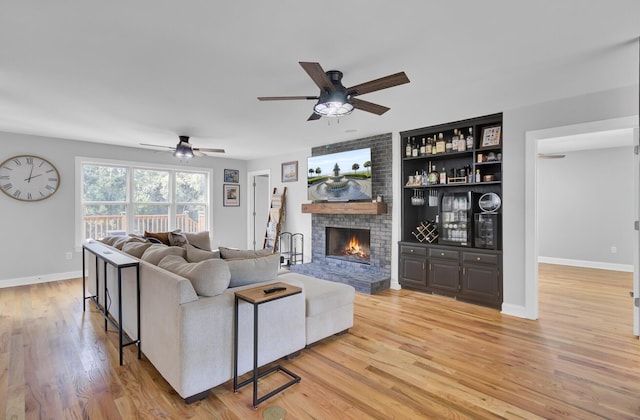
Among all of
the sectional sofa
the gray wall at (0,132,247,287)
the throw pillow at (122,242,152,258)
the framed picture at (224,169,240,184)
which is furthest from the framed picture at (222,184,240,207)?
the sectional sofa

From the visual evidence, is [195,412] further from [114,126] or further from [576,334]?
[114,126]

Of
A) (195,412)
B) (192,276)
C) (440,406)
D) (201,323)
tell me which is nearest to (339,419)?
(440,406)

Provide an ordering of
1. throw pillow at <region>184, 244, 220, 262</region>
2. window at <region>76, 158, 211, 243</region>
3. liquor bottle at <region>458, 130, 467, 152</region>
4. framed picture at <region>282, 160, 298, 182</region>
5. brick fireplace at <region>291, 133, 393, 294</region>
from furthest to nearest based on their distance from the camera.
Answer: framed picture at <region>282, 160, 298, 182</region> → window at <region>76, 158, 211, 243</region> → brick fireplace at <region>291, 133, 393, 294</region> → liquor bottle at <region>458, 130, 467, 152</region> → throw pillow at <region>184, 244, 220, 262</region>

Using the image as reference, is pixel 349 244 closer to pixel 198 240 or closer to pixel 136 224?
pixel 198 240

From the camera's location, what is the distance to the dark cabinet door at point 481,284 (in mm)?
3941

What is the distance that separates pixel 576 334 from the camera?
3.20m

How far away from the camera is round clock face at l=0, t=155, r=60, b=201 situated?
503 cm

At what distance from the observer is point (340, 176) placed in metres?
5.58

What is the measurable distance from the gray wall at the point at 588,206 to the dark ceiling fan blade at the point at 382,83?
621cm

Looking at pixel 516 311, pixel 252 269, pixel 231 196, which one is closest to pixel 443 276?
pixel 516 311

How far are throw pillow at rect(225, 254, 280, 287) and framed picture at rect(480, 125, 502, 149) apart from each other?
307 cm

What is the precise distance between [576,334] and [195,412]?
3.57 m

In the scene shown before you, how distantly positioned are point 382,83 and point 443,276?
3071 mm

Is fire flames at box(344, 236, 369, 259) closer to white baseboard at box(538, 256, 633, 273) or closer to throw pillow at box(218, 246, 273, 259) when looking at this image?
throw pillow at box(218, 246, 273, 259)
